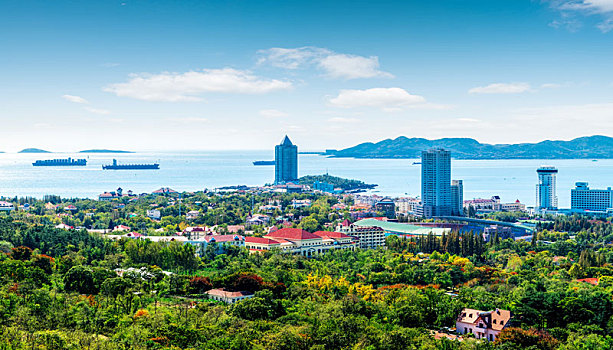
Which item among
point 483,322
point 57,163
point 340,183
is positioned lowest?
point 483,322

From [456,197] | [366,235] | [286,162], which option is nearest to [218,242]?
[366,235]

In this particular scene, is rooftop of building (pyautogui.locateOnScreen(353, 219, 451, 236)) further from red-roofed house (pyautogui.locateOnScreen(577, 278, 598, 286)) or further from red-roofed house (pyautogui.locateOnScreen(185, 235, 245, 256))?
red-roofed house (pyautogui.locateOnScreen(577, 278, 598, 286))

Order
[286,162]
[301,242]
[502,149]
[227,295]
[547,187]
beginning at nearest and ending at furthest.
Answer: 1. [227,295]
2. [301,242]
3. [547,187]
4. [286,162]
5. [502,149]

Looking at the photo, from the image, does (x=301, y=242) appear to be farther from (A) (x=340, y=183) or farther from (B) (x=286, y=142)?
(B) (x=286, y=142)

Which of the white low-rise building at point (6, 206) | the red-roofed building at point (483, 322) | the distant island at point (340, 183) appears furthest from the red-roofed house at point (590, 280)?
the distant island at point (340, 183)

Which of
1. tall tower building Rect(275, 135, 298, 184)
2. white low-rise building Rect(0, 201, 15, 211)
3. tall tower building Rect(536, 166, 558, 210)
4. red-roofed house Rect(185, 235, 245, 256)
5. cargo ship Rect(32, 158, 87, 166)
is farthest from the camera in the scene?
cargo ship Rect(32, 158, 87, 166)

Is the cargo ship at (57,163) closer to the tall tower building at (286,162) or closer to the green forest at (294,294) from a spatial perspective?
the tall tower building at (286,162)

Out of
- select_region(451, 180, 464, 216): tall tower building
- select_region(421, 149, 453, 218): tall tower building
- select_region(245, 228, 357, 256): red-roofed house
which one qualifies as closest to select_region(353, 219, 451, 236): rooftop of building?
select_region(245, 228, 357, 256): red-roofed house
